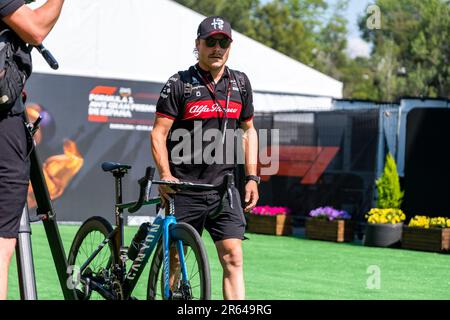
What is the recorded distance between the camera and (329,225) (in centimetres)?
1759

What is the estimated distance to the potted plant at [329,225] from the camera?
1741cm

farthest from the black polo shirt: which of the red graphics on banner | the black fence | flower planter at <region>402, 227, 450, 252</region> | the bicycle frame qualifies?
the red graphics on banner

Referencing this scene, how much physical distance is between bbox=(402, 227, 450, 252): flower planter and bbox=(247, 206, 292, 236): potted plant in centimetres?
322

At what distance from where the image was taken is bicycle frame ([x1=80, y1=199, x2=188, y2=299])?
5789 millimetres

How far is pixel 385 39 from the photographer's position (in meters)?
77.3

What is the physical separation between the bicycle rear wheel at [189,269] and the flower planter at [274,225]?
494 inches

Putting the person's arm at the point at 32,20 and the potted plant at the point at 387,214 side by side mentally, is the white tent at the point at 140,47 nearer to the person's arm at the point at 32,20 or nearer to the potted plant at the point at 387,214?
the potted plant at the point at 387,214

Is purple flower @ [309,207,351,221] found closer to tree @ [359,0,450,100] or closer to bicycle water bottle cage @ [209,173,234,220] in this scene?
bicycle water bottle cage @ [209,173,234,220]

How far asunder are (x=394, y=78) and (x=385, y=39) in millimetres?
13259

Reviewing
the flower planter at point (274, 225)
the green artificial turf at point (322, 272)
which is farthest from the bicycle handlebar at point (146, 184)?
the flower planter at point (274, 225)

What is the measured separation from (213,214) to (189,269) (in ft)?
2.20

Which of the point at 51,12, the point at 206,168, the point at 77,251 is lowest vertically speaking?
the point at 77,251
